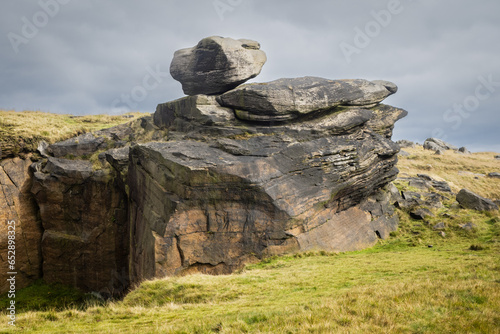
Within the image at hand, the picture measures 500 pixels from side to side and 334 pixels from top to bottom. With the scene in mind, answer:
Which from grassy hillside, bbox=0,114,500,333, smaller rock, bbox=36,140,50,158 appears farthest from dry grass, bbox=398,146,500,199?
smaller rock, bbox=36,140,50,158

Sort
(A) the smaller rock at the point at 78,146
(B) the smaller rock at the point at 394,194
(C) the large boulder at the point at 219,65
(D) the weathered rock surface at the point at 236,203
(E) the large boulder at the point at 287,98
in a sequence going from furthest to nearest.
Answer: (B) the smaller rock at the point at 394,194, (A) the smaller rock at the point at 78,146, (C) the large boulder at the point at 219,65, (E) the large boulder at the point at 287,98, (D) the weathered rock surface at the point at 236,203

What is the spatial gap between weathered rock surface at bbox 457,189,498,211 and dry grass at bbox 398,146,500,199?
14.1 meters

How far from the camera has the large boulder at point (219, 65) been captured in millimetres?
29672

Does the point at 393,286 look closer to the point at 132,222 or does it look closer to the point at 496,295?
the point at 496,295

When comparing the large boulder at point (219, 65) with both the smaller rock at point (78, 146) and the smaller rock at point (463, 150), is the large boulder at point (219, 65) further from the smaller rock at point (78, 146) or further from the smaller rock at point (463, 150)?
the smaller rock at point (463, 150)

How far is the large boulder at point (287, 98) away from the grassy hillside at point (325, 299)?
1139 centimetres

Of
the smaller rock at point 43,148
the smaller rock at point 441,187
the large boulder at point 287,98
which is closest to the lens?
the large boulder at point 287,98

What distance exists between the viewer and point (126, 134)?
35562 mm

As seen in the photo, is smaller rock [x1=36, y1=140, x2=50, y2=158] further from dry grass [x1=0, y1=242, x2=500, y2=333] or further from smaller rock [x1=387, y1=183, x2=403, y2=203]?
smaller rock [x1=387, y1=183, x2=403, y2=203]

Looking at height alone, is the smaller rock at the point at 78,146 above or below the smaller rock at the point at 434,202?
above

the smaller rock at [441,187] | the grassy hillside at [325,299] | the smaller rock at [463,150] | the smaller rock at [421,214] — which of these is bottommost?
the grassy hillside at [325,299]

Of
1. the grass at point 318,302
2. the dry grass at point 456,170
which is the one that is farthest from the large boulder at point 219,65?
the dry grass at point 456,170

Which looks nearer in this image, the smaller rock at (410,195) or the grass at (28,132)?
the grass at (28,132)

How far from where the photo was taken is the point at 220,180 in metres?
23.2
